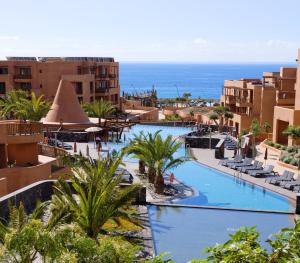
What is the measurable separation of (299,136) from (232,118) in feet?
41.0

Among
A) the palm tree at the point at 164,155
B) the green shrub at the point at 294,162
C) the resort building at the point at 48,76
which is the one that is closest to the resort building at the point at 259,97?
the green shrub at the point at 294,162

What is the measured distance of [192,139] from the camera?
2853 centimetres

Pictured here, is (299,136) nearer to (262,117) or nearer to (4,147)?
(262,117)

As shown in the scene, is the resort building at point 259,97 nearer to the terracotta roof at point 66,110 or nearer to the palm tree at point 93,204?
the terracotta roof at point 66,110

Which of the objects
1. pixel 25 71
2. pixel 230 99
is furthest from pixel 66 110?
pixel 230 99

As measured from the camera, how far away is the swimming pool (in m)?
16.8

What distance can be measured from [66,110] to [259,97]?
57.8 ft

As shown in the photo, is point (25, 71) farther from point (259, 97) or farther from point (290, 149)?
point (290, 149)

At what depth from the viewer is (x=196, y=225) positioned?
13445 millimetres

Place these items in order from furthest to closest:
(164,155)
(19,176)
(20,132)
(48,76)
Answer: (48,76)
(164,155)
(20,132)
(19,176)

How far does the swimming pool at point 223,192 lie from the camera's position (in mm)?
16781

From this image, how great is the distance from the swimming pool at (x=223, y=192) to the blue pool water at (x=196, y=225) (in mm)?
1865

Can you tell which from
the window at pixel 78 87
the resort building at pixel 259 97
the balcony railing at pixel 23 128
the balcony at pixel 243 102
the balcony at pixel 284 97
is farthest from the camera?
the window at pixel 78 87

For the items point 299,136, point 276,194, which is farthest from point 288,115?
point 276,194
